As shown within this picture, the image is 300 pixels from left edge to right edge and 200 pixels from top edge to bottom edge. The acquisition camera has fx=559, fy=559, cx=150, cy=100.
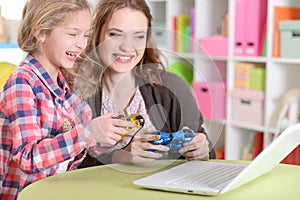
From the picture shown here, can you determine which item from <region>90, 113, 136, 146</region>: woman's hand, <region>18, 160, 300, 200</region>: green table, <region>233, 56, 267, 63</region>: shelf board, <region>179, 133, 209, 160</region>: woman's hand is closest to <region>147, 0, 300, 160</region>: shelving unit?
<region>233, 56, 267, 63</region>: shelf board

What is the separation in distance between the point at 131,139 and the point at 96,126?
79 mm

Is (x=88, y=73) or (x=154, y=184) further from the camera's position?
(x=88, y=73)

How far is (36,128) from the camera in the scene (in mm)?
1078

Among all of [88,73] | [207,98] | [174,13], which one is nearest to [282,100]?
[174,13]

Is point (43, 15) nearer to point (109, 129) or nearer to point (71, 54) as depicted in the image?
point (71, 54)

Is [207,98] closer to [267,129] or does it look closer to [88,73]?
[88,73]

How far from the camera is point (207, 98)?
117 cm

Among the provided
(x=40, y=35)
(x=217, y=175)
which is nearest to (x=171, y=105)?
(x=217, y=175)

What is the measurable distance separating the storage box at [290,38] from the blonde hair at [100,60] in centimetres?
138

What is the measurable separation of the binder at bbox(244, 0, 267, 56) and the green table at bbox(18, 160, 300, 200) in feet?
5.18

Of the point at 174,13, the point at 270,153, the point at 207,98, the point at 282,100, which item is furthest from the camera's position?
the point at 174,13

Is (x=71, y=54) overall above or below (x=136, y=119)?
above

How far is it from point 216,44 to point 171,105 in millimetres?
1793

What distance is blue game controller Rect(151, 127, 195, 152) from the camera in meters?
1.08
